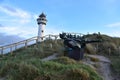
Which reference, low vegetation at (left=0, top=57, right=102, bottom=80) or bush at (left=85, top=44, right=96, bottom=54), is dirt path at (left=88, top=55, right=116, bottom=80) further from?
bush at (left=85, top=44, right=96, bottom=54)

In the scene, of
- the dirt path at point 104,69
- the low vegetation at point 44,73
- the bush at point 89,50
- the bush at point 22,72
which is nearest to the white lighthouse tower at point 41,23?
the bush at point 89,50

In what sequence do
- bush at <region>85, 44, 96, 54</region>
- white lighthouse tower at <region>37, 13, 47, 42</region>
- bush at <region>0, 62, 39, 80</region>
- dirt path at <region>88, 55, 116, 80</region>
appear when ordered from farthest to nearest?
white lighthouse tower at <region>37, 13, 47, 42</region> → bush at <region>85, 44, 96, 54</region> → dirt path at <region>88, 55, 116, 80</region> → bush at <region>0, 62, 39, 80</region>

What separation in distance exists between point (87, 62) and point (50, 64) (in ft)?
16.3

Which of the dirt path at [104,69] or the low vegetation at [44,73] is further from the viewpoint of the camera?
the dirt path at [104,69]

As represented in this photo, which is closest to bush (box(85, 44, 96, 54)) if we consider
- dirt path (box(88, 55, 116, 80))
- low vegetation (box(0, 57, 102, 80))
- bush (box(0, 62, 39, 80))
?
dirt path (box(88, 55, 116, 80))

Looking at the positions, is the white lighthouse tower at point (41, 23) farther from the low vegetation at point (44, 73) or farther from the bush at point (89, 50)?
the low vegetation at point (44, 73)

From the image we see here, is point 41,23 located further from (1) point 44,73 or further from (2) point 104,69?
(1) point 44,73

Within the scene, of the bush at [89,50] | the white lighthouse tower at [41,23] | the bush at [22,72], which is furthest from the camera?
the white lighthouse tower at [41,23]

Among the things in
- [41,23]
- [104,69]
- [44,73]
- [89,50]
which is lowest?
[104,69]

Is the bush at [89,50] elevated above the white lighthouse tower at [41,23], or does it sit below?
below

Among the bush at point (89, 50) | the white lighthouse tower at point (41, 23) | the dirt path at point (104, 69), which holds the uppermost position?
the white lighthouse tower at point (41, 23)

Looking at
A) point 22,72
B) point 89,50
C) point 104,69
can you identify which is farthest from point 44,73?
point 89,50

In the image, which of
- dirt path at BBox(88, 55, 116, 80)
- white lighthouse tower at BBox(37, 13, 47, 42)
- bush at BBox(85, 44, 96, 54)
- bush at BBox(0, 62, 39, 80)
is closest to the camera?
bush at BBox(0, 62, 39, 80)

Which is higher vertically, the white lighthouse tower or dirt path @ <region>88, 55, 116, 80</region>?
the white lighthouse tower
